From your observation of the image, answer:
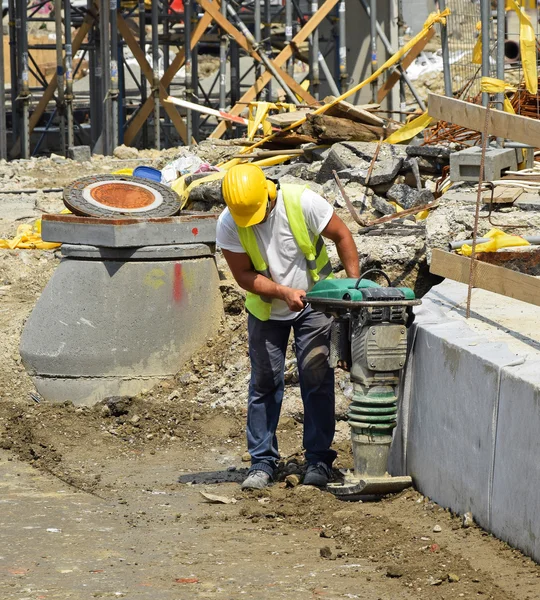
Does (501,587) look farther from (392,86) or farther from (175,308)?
(392,86)

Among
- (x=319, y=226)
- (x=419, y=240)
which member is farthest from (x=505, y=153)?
(x=319, y=226)

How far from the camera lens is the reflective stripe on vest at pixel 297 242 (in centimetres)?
573

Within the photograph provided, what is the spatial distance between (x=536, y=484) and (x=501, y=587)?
0.42 metres

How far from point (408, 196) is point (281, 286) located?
4180mm

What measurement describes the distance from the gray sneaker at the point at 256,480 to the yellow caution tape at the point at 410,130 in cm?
567

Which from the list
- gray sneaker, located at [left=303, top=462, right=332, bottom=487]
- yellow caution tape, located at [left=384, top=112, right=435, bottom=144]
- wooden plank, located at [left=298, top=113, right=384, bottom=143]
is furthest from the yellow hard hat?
yellow caution tape, located at [left=384, top=112, right=435, bottom=144]

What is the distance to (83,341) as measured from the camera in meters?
8.03

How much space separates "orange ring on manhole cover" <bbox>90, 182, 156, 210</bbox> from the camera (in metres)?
8.58

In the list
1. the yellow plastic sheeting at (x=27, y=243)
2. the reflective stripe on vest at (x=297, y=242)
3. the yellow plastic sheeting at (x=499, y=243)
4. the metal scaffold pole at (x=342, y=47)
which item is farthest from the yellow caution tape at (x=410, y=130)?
the metal scaffold pole at (x=342, y=47)

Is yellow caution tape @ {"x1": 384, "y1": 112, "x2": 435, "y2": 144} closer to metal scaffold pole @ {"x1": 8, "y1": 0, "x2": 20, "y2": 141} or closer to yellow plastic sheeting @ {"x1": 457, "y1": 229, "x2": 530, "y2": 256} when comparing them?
yellow plastic sheeting @ {"x1": 457, "y1": 229, "x2": 530, "y2": 256}

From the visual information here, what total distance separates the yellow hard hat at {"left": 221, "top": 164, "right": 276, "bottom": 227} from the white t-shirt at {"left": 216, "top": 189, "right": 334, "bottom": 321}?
126mm

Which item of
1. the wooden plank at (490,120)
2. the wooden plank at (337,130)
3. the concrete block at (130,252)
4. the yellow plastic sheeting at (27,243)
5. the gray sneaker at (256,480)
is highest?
the wooden plank at (490,120)

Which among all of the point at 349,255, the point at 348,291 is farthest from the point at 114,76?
the point at 348,291

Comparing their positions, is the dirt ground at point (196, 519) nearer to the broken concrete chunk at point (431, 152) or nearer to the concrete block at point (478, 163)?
the concrete block at point (478, 163)
